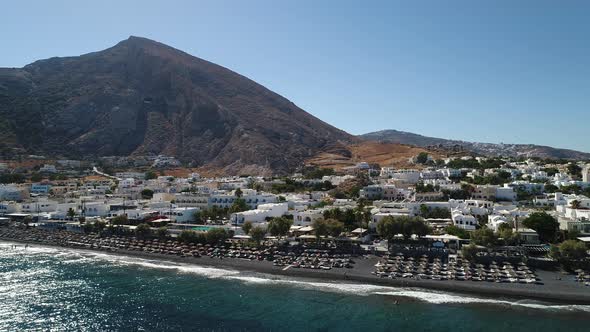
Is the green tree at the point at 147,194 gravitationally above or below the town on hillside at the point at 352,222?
above

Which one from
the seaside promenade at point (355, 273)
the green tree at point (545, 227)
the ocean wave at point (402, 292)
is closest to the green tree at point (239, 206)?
the seaside promenade at point (355, 273)

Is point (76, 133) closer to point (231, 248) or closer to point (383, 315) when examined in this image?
point (231, 248)

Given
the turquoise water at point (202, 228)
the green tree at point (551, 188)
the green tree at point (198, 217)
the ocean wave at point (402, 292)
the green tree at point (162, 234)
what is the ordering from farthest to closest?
1. the green tree at point (551, 188)
2. the green tree at point (198, 217)
3. the turquoise water at point (202, 228)
4. the green tree at point (162, 234)
5. the ocean wave at point (402, 292)

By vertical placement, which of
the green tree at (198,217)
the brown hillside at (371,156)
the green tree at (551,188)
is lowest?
the green tree at (198,217)

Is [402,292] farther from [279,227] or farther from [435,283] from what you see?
[279,227]

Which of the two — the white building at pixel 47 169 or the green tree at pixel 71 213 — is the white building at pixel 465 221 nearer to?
the green tree at pixel 71 213

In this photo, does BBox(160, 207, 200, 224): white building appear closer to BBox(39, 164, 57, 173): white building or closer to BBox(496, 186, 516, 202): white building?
BBox(496, 186, 516, 202): white building

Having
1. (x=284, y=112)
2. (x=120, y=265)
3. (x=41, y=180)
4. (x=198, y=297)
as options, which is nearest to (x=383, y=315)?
(x=198, y=297)
